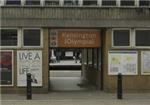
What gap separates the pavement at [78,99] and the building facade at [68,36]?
83 centimetres

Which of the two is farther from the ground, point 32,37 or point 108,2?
point 108,2

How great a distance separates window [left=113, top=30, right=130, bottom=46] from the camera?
2514cm

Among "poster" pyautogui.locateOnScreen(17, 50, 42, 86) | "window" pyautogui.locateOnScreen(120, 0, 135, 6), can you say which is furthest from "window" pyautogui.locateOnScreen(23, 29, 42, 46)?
"window" pyautogui.locateOnScreen(120, 0, 135, 6)

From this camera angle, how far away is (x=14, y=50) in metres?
24.7

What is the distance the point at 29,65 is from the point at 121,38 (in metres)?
4.29

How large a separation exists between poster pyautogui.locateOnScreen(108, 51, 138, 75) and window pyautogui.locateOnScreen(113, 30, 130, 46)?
17.1 inches

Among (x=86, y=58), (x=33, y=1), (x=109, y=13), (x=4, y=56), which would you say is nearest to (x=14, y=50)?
(x=4, y=56)

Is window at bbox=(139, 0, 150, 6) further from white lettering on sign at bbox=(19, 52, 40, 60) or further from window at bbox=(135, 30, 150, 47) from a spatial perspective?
white lettering on sign at bbox=(19, 52, 40, 60)

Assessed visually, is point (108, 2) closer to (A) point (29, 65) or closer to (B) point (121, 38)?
(B) point (121, 38)

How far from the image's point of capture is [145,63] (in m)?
25.0

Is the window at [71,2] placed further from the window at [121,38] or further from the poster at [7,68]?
the poster at [7,68]

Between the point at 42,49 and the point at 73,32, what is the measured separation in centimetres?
174

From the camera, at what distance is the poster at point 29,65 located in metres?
24.7

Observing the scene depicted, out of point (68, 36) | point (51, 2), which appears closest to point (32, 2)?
point (51, 2)
